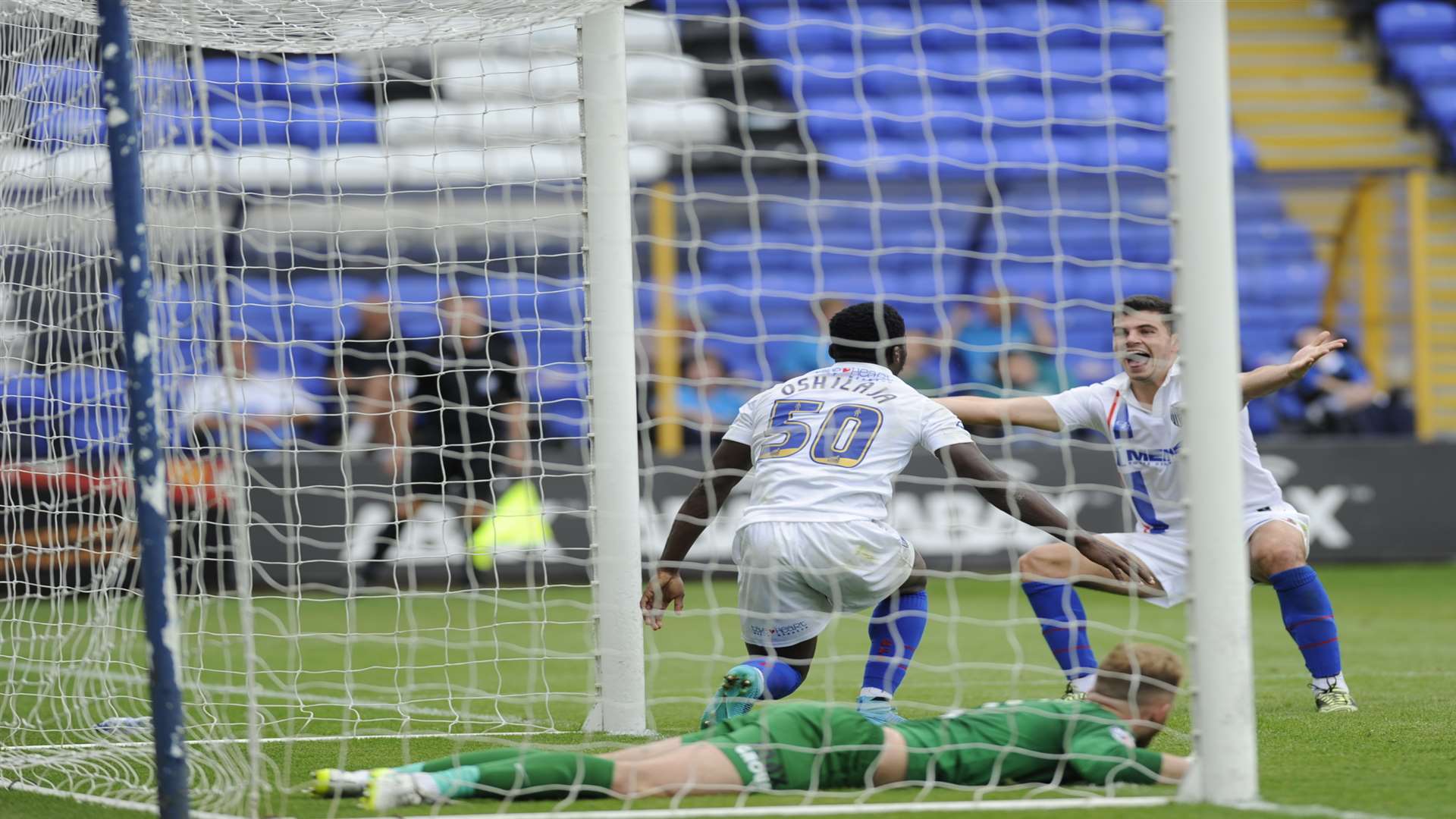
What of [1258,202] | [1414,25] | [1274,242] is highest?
[1414,25]

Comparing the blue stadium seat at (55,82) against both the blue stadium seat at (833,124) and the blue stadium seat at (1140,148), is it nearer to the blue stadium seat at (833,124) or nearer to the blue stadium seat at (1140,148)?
the blue stadium seat at (833,124)

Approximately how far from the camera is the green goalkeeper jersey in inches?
161

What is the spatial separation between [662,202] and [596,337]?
23.7 feet

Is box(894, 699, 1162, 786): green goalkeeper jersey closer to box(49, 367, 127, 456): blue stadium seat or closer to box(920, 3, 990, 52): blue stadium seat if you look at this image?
box(49, 367, 127, 456): blue stadium seat

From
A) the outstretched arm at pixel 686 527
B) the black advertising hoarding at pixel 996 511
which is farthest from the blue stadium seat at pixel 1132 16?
the outstretched arm at pixel 686 527

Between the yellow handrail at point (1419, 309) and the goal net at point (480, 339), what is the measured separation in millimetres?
2194

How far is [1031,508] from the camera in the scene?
190 inches

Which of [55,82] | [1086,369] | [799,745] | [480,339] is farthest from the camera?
[1086,369]

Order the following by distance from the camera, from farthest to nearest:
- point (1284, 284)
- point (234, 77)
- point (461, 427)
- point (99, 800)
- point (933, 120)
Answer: point (933, 120), point (1284, 284), point (461, 427), point (234, 77), point (99, 800)

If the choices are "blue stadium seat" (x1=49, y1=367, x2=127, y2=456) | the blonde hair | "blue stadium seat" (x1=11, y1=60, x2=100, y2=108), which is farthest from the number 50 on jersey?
"blue stadium seat" (x1=11, y1=60, x2=100, y2=108)

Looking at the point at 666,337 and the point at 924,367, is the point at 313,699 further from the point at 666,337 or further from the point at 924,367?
the point at 924,367

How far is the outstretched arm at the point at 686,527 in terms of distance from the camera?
16.6ft

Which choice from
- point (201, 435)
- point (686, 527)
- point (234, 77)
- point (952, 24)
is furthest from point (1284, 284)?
point (686, 527)

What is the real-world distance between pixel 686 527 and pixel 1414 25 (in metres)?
14.8
